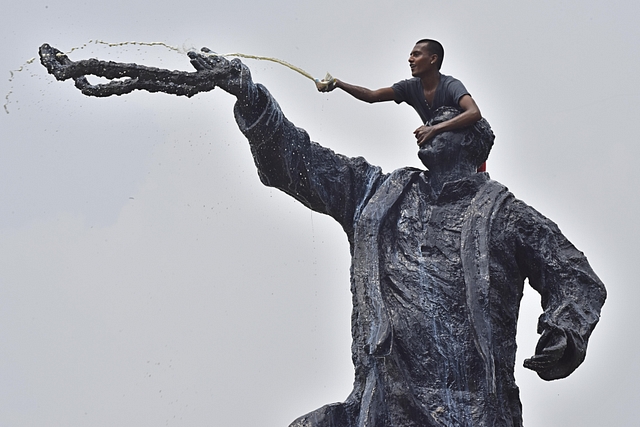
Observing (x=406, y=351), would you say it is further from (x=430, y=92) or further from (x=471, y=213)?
(x=430, y=92)

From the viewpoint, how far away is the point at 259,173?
8977 millimetres

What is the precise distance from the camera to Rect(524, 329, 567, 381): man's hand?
7.98 metres

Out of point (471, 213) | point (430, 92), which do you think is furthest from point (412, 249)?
point (430, 92)

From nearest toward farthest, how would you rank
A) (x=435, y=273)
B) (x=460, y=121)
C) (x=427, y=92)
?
1. (x=435, y=273)
2. (x=460, y=121)
3. (x=427, y=92)

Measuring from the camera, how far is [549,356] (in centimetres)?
800

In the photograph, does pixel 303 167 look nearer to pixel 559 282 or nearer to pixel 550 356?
pixel 559 282

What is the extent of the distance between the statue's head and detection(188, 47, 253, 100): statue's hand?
1.18m

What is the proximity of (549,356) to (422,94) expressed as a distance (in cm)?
192

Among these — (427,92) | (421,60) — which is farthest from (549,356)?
(421,60)

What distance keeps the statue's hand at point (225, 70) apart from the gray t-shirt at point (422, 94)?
1.12 metres

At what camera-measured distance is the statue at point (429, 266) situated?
27.2ft

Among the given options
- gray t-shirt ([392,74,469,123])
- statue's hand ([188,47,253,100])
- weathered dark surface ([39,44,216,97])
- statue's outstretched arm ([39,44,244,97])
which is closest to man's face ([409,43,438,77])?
gray t-shirt ([392,74,469,123])

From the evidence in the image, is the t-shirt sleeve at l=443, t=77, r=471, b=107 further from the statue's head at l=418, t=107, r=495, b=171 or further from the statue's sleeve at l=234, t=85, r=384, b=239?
the statue's sleeve at l=234, t=85, r=384, b=239

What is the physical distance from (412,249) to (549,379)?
1.19 m
